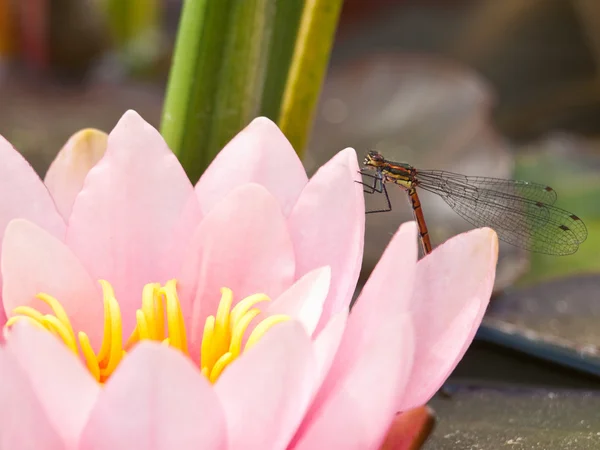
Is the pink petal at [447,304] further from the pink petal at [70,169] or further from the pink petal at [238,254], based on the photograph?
the pink petal at [70,169]

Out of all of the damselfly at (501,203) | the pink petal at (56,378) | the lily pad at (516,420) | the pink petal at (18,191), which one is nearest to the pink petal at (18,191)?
the pink petal at (18,191)

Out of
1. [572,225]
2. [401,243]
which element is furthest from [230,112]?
[572,225]

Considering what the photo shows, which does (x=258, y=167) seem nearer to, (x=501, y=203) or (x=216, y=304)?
(x=216, y=304)

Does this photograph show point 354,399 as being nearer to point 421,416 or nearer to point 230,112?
point 421,416

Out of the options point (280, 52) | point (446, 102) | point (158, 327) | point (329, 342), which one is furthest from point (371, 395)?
point (446, 102)

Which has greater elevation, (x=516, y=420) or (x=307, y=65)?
(x=307, y=65)
